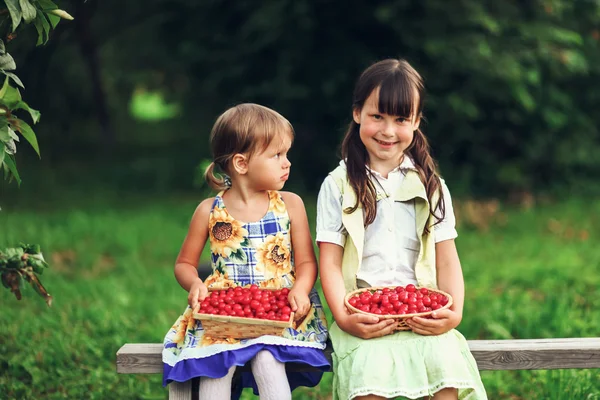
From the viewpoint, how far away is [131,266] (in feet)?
24.0

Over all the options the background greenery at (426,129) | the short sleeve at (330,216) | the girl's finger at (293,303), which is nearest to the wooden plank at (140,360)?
the girl's finger at (293,303)

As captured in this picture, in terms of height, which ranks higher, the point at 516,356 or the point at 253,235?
the point at 253,235

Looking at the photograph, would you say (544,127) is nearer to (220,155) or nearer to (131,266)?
(131,266)

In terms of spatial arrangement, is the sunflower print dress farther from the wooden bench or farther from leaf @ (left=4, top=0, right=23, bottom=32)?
leaf @ (left=4, top=0, right=23, bottom=32)

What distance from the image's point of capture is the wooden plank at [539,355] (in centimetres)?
310

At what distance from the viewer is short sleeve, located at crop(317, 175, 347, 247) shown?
3.22 meters

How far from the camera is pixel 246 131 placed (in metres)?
3.17

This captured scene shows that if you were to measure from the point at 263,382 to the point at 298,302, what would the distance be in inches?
12.2

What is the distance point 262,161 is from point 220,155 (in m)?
Answer: 0.19

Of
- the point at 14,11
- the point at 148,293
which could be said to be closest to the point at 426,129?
the point at 148,293

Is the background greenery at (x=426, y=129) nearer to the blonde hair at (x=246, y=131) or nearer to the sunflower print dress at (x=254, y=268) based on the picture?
the sunflower print dress at (x=254, y=268)

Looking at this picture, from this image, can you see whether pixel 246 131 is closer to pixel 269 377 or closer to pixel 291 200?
pixel 291 200

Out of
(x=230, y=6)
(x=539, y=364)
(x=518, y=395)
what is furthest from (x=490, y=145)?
(x=539, y=364)

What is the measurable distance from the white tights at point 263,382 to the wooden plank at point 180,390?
0.21 ft
